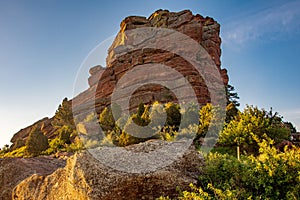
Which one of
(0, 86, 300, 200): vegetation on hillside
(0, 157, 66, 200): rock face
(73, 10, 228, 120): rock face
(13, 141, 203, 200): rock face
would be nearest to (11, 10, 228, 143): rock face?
(73, 10, 228, 120): rock face

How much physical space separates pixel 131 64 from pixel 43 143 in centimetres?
2400

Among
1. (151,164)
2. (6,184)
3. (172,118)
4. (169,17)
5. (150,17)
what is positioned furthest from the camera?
(150,17)

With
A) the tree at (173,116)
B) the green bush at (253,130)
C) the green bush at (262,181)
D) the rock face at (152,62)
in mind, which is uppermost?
the rock face at (152,62)

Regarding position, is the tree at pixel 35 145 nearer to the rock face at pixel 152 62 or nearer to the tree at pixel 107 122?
the tree at pixel 107 122

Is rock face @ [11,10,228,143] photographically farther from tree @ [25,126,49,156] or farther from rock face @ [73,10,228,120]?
tree @ [25,126,49,156]

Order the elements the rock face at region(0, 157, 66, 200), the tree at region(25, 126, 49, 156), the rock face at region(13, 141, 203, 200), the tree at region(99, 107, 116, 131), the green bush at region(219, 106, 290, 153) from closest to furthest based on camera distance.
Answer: the rock face at region(13, 141, 203, 200)
the rock face at region(0, 157, 66, 200)
the green bush at region(219, 106, 290, 153)
the tree at region(99, 107, 116, 131)
the tree at region(25, 126, 49, 156)

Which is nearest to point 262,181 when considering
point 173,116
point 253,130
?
point 253,130

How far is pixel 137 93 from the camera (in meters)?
40.2

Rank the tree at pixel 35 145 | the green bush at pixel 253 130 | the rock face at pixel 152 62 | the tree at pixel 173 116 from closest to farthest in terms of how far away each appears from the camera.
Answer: the green bush at pixel 253 130 → the tree at pixel 173 116 → the tree at pixel 35 145 → the rock face at pixel 152 62

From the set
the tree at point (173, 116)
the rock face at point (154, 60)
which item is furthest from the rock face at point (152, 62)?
the tree at point (173, 116)

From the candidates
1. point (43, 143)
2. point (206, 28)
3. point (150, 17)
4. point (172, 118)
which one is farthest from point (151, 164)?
point (150, 17)

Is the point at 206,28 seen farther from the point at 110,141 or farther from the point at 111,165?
the point at 111,165

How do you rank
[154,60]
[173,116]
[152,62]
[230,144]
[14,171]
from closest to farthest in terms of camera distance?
[14,171] < [230,144] < [173,116] < [152,62] < [154,60]

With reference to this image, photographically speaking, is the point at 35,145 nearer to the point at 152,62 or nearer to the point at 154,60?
the point at 152,62
